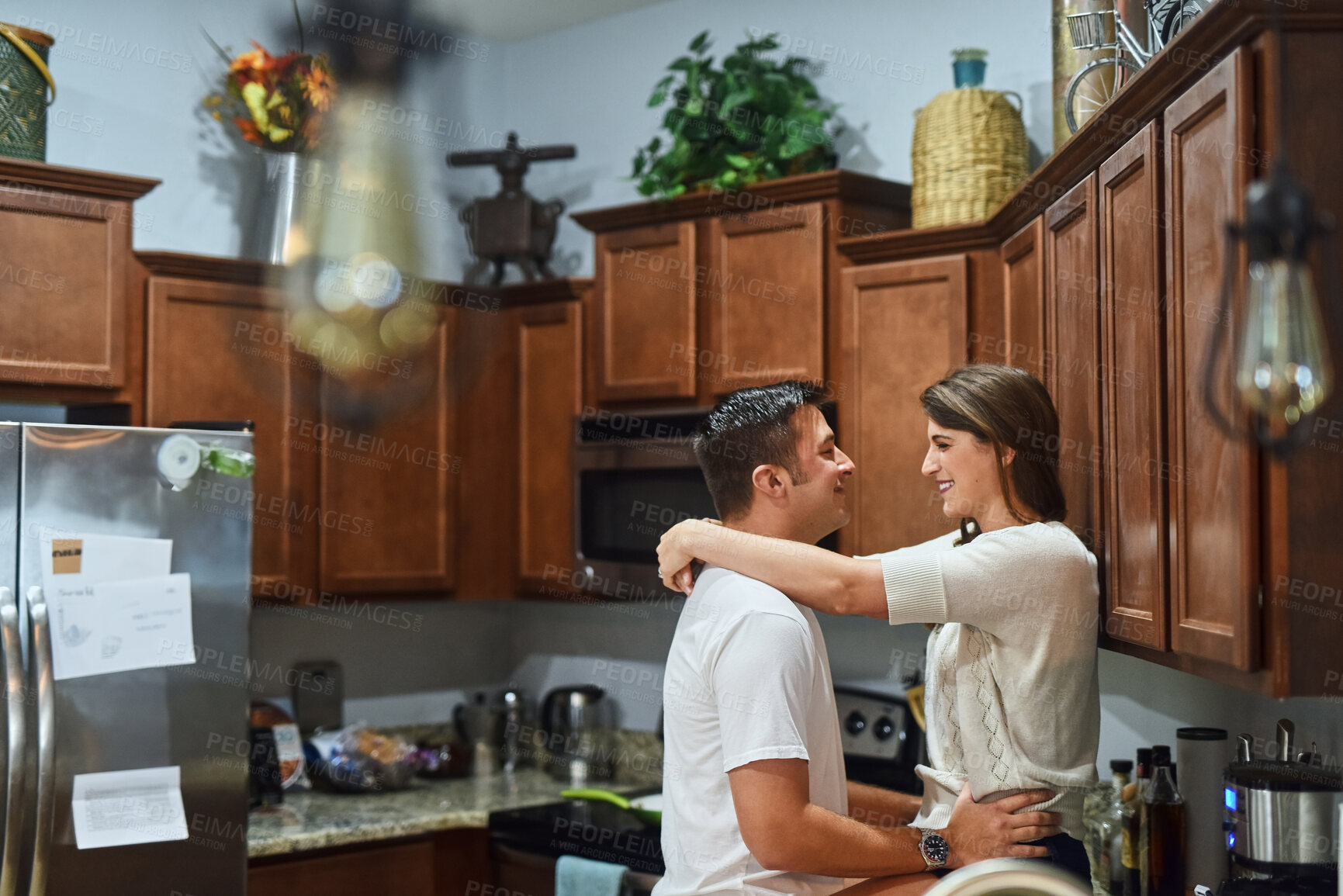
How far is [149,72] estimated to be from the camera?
3.66 metres

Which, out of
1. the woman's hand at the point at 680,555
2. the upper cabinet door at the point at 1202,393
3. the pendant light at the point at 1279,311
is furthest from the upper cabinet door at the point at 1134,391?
the pendant light at the point at 1279,311

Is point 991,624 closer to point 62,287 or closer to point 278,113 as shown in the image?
point 62,287

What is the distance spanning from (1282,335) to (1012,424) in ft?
3.45

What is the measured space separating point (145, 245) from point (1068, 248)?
257 cm

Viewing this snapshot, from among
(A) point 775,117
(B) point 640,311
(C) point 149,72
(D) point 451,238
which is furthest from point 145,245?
(A) point 775,117

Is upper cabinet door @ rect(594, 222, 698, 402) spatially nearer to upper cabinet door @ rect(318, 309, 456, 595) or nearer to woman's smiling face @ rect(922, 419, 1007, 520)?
upper cabinet door @ rect(318, 309, 456, 595)

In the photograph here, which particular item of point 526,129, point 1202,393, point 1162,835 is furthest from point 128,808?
point 526,129

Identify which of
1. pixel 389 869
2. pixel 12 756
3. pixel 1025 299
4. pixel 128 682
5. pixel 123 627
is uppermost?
pixel 1025 299

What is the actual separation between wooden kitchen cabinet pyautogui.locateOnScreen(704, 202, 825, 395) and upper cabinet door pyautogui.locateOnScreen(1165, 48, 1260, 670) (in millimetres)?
1416

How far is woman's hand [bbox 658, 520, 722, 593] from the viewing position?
1890 mm

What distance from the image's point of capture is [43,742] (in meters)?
2.53

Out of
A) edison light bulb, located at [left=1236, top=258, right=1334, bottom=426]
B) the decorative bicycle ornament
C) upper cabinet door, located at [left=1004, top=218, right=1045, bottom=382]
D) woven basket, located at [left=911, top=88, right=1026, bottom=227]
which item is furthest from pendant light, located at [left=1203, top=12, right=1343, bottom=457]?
woven basket, located at [left=911, top=88, right=1026, bottom=227]

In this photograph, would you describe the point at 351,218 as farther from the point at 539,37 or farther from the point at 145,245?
the point at 539,37

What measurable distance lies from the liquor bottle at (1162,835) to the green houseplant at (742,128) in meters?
1.69
